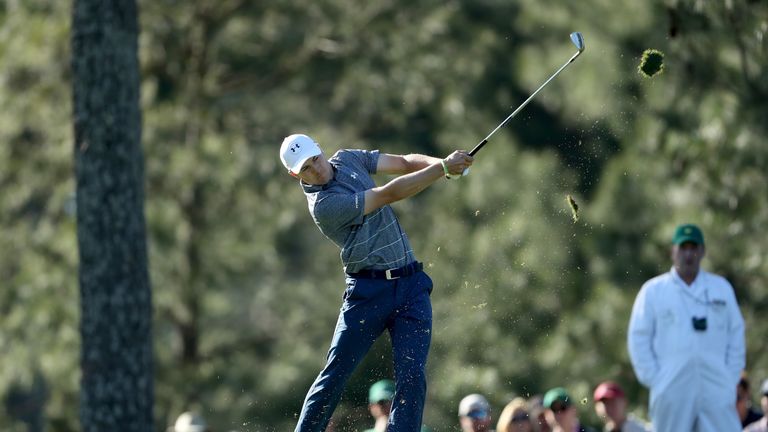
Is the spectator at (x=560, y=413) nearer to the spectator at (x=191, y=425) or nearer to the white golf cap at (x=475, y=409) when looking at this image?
the white golf cap at (x=475, y=409)

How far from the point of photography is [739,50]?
14.5 meters

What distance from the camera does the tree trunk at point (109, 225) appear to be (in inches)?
477

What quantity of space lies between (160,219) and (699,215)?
25.6ft

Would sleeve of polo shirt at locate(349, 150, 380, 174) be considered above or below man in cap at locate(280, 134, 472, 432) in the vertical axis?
above

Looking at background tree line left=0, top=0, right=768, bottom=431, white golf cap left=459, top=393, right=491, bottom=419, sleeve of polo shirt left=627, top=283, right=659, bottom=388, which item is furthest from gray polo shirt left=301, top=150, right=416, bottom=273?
background tree line left=0, top=0, right=768, bottom=431

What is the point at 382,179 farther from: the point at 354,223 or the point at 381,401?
the point at 354,223

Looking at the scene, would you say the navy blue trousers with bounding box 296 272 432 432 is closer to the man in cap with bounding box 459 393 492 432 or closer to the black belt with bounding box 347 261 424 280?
the black belt with bounding box 347 261 424 280

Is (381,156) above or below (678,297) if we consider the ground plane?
above

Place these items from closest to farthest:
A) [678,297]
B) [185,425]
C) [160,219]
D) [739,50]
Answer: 1. [678,297]
2. [185,425]
3. [739,50]
4. [160,219]

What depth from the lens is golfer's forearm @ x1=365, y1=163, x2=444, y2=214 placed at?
8141 mm

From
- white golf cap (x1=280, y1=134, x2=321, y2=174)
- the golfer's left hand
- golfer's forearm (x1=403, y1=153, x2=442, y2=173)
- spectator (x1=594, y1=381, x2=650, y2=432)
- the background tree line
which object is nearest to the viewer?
the golfer's left hand

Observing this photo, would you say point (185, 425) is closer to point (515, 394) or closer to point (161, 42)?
point (515, 394)

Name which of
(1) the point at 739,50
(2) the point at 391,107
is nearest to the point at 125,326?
(1) the point at 739,50

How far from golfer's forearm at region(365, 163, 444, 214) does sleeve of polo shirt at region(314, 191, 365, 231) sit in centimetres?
5
